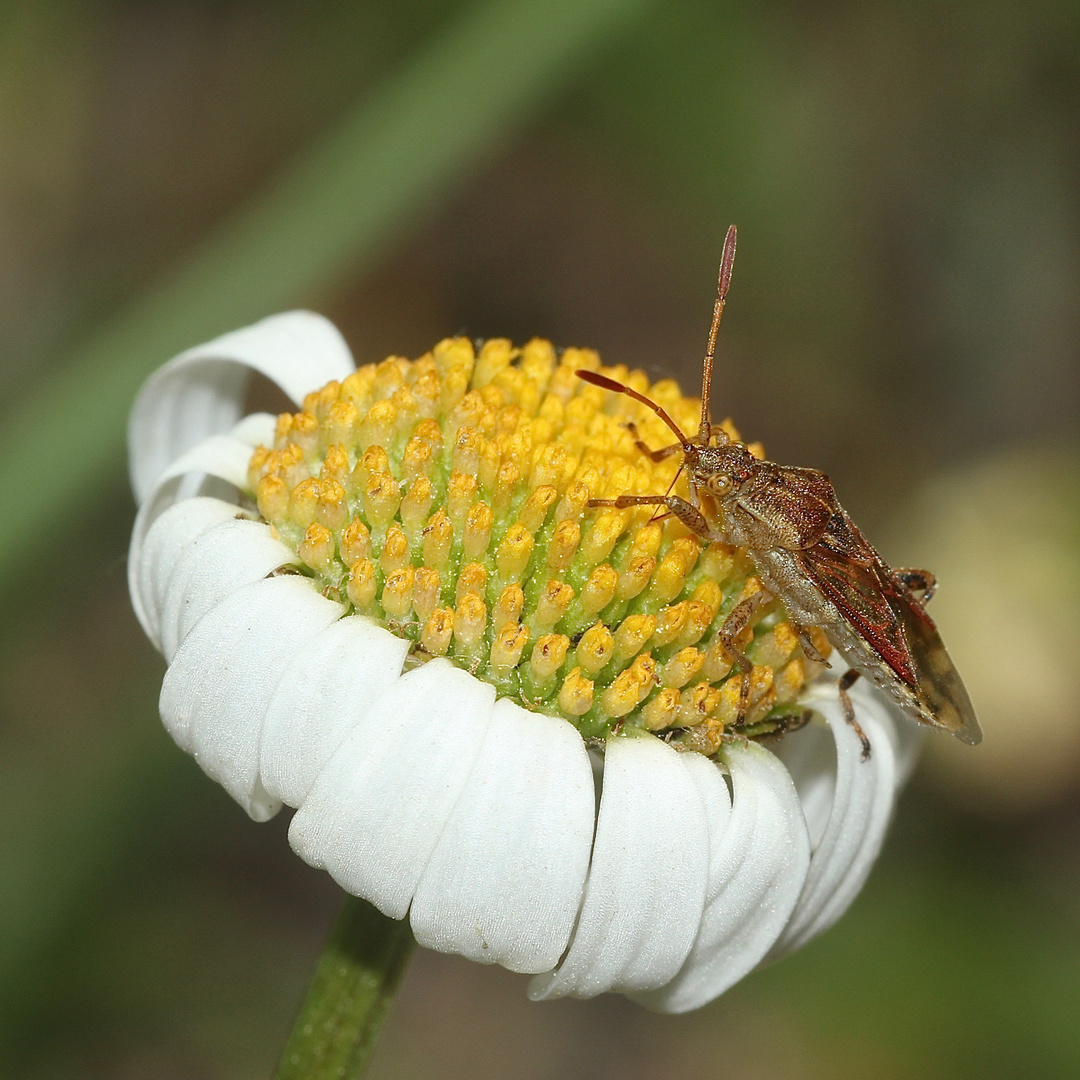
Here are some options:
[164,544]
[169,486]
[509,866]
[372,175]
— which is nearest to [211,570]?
[164,544]

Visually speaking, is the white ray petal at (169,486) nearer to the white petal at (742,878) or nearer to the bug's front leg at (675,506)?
the bug's front leg at (675,506)

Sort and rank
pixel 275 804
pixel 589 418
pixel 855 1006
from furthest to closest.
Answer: pixel 855 1006 → pixel 589 418 → pixel 275 804

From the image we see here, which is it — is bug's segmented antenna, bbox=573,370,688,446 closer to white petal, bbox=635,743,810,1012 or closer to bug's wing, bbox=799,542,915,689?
bug's wing, bbox=799,542,915,689

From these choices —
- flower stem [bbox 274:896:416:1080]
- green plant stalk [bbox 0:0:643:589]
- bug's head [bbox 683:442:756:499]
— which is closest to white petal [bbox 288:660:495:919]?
flower stem [bbox 274:896:416:1080]

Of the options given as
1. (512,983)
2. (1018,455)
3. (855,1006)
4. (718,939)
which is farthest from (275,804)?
(1018,455)

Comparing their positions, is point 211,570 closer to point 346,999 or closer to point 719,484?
point 346,999

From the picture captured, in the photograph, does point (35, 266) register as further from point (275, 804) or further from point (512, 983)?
point (275, 804)
